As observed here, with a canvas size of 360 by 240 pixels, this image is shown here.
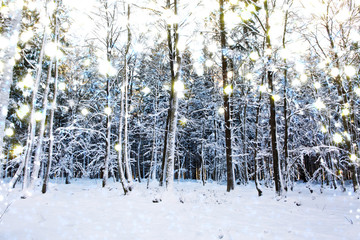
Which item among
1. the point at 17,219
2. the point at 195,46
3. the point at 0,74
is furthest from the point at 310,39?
the point at 17,219

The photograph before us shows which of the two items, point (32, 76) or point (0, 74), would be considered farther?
point (32, 76)

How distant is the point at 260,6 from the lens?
9000 millimetres

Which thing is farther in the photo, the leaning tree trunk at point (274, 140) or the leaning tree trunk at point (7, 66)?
the leaning tree trunk at point (274, 140)

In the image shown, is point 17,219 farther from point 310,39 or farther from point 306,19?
point 310,39

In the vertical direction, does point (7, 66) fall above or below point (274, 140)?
above

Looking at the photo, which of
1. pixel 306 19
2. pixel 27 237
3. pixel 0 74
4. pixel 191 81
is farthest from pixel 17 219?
pixel 191 81

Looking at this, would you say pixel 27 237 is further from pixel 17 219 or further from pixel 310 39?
pixel 310 39

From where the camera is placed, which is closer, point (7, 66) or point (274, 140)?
point (7, 66)

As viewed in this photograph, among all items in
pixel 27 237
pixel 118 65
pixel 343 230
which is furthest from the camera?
pixel 118 65

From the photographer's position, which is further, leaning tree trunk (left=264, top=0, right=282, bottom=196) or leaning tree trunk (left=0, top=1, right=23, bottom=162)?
leaning tree trunk (left=264, top=0, right=282, bottom=196)

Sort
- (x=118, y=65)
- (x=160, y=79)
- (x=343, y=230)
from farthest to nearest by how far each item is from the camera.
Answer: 1. (x=160, y=79)
2. (x=118, y=65)
3. (x=343, y=230)

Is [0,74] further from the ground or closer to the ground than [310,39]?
closer to the ground

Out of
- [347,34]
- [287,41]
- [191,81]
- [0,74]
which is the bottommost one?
[0,74]

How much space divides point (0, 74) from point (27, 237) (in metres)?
2.76
